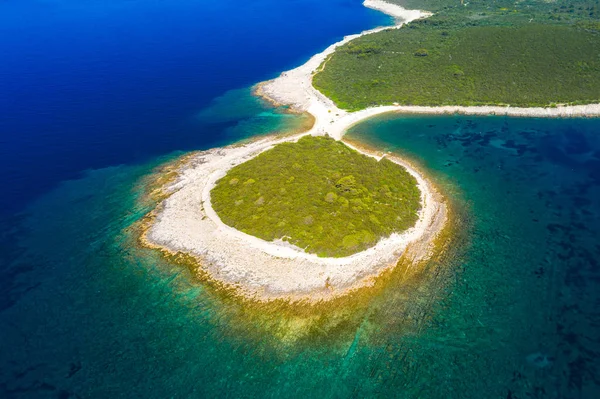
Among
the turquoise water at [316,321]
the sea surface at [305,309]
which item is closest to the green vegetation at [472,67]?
the sea surface at [305,309]

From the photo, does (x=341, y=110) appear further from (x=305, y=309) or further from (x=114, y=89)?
(x=114, y=89)

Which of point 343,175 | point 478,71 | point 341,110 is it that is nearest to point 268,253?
point 343,175

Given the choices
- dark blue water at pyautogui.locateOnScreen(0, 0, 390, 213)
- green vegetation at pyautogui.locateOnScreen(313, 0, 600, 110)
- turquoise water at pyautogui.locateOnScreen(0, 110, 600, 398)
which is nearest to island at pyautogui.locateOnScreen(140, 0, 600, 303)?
green vegetation at pyautogui.locateOnScreen(313, 0, 600, 110)

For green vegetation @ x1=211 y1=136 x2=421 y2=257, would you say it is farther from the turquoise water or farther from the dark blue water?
the dark blue water

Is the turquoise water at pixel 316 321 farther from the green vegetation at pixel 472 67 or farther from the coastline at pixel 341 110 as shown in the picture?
the green vegetation at pixel 472 67

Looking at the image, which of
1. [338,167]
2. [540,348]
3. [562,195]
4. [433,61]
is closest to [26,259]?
[338,167]
